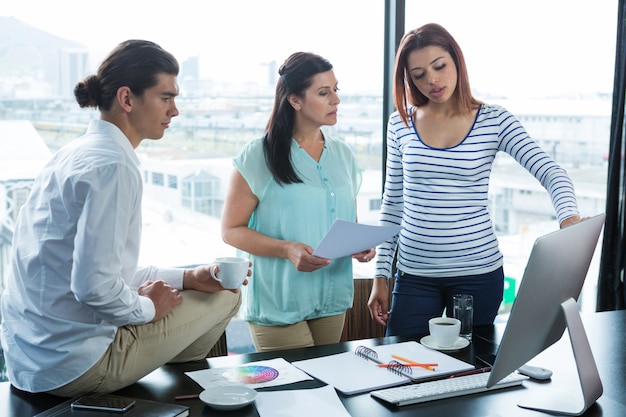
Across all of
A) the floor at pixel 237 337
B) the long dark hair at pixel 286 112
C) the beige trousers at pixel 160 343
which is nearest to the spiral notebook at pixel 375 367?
the beige trousers at pixel 160 343

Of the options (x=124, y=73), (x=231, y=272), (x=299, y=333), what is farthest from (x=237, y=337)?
(x=124, y=73)

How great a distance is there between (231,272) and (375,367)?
0.41 m

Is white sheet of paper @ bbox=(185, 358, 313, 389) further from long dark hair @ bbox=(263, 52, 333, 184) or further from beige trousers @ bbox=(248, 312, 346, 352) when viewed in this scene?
long dark hair @ bbox=(263, 52, 333, 184)

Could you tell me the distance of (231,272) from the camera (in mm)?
1691

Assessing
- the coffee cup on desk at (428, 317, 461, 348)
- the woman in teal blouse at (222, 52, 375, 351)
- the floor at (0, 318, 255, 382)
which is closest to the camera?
the coffee cup on desk at (428, 317, 461, 348)

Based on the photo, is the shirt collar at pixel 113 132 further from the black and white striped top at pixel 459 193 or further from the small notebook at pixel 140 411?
the black and white striped top at pixel 459 193

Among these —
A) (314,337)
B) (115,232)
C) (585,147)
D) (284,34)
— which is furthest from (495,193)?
(115,232)

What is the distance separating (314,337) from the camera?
2391 millimetres

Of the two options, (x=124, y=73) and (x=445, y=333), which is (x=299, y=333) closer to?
(x=445, y=333)

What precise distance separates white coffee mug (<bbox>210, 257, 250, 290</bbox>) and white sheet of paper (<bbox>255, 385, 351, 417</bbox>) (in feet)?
1.01

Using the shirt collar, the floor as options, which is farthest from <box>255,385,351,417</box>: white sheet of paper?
the floor

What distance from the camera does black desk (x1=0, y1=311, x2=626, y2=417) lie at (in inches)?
55.9

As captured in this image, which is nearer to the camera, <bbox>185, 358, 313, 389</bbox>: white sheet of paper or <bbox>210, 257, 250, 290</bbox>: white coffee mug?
<bbox>185, 358, 313, 389</bbox>: white sheet of paper

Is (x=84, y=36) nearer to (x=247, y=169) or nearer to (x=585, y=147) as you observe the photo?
(x=247, y=169)
